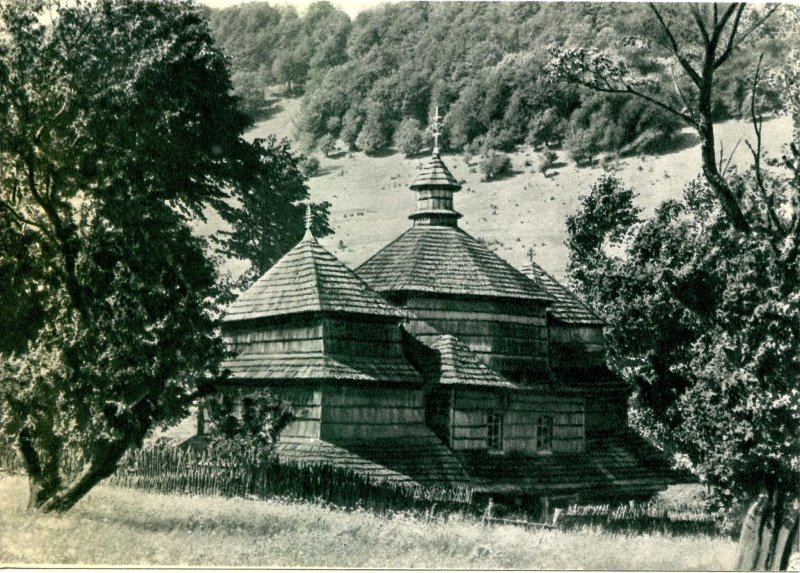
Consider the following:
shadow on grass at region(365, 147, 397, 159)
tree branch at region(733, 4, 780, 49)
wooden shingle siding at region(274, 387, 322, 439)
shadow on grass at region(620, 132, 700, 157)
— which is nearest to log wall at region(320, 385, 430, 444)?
wooden shingle siding at region(274, 387, 322, 439)

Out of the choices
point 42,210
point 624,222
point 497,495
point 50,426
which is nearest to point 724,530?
point 497,495

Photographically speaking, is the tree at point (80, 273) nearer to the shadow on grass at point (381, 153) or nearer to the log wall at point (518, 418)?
the shadow on grass at point (381, 153)

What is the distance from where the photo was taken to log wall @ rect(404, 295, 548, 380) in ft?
98.0

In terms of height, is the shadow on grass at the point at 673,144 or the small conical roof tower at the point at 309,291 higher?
the shadow on grass at the point at 673,144

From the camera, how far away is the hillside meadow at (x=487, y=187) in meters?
28.0

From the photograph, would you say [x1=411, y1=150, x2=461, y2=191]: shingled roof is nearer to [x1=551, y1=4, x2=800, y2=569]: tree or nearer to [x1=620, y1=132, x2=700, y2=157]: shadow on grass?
[x1=620, y1=132, x2=700, y2=157]: shadow on grass

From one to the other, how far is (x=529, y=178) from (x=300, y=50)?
44.0 ft

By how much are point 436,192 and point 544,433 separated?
8.71 m

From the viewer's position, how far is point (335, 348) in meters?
26.1

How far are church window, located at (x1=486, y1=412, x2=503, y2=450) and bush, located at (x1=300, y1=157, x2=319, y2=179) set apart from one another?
348 inches

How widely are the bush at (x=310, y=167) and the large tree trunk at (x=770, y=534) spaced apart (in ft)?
49.3

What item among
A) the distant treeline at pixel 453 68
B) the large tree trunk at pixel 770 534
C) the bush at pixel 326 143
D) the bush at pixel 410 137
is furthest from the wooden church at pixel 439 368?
the large tree trunk at pixel 770 534

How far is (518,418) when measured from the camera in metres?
30.2

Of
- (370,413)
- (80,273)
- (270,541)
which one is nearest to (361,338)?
(370,413)
